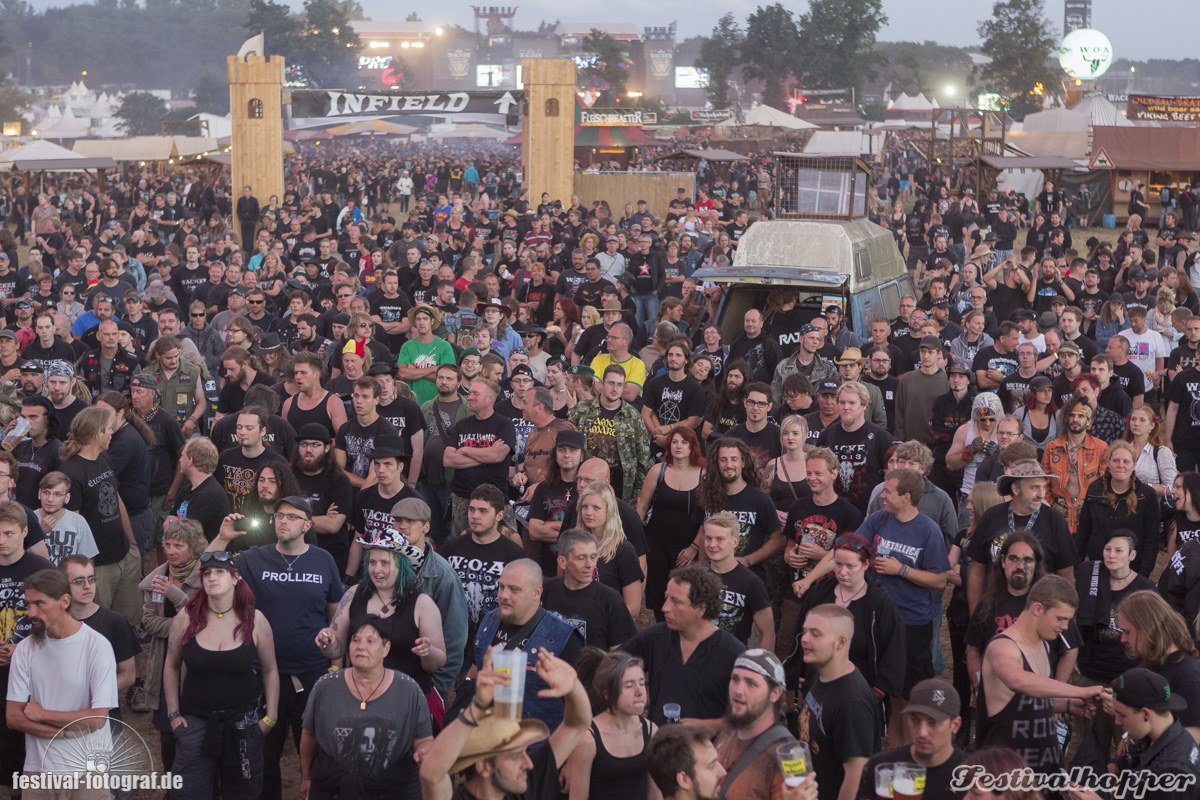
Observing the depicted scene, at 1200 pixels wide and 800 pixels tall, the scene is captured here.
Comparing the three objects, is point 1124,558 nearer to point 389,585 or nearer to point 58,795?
point 389,585

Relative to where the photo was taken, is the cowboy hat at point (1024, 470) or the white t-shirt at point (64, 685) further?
the cowboy hat at point (1024, 470)

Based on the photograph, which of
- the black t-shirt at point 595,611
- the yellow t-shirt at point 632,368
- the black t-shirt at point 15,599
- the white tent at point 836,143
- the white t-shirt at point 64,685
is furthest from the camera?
the white tent at point 836,143

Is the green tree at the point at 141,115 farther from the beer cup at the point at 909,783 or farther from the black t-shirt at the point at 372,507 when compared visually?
the beer cup at the point at 909,783

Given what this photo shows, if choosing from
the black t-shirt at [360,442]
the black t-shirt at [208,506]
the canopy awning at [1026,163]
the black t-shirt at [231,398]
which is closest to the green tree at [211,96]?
the canopy awning at [1026,163]

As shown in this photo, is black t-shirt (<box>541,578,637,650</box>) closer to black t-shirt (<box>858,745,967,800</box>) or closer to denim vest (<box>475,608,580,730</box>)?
denim vest (<box>475,608,580,730</box>)

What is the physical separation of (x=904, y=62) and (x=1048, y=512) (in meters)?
110

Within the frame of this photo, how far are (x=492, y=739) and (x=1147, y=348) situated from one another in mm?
9706

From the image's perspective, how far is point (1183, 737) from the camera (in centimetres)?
531

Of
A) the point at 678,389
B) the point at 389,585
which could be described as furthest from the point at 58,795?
the point at 678,389

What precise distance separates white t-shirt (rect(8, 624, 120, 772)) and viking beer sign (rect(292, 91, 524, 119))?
22260 millimetres

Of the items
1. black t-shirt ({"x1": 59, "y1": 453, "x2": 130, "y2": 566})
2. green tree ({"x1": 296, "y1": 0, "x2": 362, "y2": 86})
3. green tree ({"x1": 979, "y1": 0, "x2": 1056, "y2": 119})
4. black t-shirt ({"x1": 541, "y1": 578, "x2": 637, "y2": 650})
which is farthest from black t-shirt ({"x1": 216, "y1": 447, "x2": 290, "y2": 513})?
green tree ({"x1": 296, "y1": 0, "x2": 362, "y2": 86})

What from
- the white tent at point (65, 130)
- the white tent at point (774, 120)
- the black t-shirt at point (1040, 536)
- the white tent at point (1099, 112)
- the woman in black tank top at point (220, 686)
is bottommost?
the woman in black tank top at point (220, 686)

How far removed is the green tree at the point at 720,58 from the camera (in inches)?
3787

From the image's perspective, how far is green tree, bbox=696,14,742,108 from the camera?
96188mm
